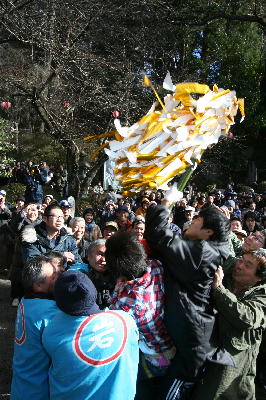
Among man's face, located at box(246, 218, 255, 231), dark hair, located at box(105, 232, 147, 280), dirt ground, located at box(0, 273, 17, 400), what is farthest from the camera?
man's face, located at box(246, 218, 255, 231)

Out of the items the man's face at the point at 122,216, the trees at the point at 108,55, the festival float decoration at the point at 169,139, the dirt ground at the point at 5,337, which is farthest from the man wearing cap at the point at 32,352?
the trees at the point at 108,55

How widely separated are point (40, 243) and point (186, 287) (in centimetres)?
213

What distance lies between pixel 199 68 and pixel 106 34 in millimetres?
6028

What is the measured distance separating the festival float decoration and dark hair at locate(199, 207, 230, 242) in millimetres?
→ 209

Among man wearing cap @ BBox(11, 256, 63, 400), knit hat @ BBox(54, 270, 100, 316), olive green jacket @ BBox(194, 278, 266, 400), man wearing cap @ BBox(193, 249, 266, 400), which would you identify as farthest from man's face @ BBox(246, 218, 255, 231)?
knit hat @ BBox(54, 270, 100, 316)

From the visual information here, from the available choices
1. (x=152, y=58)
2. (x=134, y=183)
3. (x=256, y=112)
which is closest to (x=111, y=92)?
(x=152, y=58)

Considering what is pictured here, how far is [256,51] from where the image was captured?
755 inches

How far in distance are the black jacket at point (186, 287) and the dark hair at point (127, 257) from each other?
0.31 feet

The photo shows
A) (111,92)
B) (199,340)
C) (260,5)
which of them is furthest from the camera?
(111,92)

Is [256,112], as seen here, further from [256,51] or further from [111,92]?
[111,92]

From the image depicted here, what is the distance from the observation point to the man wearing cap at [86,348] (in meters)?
1.71

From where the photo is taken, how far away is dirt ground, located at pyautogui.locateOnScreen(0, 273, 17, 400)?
361 cm

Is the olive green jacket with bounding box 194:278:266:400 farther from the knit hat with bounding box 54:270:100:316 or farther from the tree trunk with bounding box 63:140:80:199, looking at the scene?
the tree trunk with bounding box 63:140:80:199

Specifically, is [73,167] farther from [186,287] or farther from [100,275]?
[186,287]
